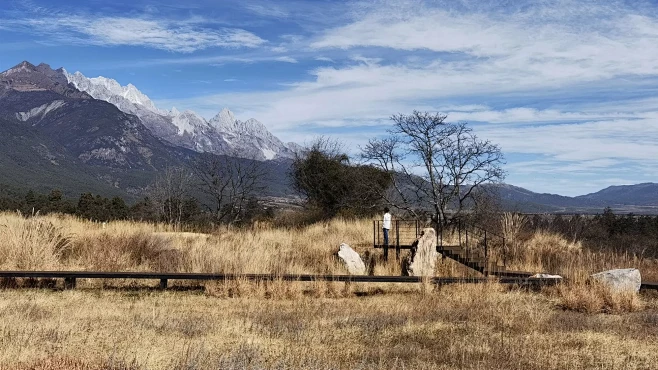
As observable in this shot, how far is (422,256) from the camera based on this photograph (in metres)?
17.1

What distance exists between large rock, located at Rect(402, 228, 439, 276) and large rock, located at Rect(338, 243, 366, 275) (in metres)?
1.26

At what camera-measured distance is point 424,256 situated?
17094 millimetres

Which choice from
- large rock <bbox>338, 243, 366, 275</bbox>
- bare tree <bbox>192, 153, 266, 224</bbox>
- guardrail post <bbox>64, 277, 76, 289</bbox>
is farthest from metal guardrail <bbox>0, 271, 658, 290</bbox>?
bare tree <bbox>192, 153, 266, 224</bbox>

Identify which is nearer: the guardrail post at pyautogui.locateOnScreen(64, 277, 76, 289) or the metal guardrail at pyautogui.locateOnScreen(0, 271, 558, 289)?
the metal guardrail at pyautogui.locateOnScreen(0, 271, 558, 289)

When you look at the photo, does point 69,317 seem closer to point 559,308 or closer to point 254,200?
point 559,308

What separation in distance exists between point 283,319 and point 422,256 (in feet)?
25.5

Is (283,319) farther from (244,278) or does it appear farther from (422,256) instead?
(422,256)

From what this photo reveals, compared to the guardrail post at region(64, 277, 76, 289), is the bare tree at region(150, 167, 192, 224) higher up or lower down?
higher up

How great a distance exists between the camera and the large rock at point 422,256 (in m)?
17.0

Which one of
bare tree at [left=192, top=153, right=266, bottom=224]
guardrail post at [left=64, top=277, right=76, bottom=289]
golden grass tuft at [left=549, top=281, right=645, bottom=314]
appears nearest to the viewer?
golden grass tuft at [left=549, top=281, right=645, bottom=314]

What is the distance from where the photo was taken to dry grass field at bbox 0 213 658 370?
7332mm

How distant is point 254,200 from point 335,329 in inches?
1514

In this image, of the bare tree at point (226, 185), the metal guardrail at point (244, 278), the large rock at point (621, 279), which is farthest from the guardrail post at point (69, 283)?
the bare tree at point (226, 185)

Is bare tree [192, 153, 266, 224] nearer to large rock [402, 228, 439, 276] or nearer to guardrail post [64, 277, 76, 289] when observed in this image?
large rock [402, 228, 439, 276]
